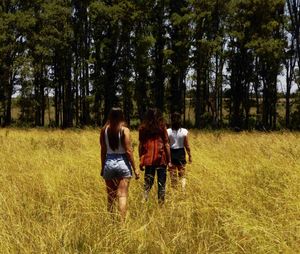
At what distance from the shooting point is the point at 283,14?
38.8 meters

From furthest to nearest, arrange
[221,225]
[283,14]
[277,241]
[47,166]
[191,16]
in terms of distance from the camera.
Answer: [283,14] → [191,16] → [47,166] → [221,225] → [277,241]

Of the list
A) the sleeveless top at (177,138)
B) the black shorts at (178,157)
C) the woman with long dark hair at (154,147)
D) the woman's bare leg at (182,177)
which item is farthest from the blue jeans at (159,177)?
the sleeveless top at (177,138)

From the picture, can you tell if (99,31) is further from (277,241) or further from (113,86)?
(277,241)

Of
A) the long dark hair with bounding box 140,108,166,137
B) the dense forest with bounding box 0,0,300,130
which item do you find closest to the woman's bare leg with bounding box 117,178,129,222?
the long dark hair with bounding box 140,108,166,137

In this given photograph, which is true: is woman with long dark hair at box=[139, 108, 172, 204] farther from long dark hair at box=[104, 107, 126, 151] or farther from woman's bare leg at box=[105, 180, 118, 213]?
long dark hair at box=[104, 107, 126, 151]

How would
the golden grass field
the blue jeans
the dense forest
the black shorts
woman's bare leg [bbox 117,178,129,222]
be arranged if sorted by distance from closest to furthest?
the golden grass field
woman's bare leg [bbox 117,178,129,222]
the blue jeans
the black shorts
the dense forest

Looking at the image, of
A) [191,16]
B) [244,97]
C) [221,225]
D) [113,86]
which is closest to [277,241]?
[221,225]

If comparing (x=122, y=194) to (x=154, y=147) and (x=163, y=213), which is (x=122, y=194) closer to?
(x=163, y=213)

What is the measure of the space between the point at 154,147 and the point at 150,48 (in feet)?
108

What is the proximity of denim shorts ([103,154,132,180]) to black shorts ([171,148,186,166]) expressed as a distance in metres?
2.48

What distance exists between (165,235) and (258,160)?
5335 millimetres

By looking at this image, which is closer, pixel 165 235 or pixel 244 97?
pixel 165 235

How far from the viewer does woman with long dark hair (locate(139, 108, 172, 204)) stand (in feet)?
25.4

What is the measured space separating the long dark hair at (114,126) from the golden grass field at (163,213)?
2.62 feet
